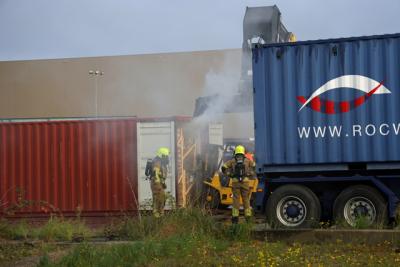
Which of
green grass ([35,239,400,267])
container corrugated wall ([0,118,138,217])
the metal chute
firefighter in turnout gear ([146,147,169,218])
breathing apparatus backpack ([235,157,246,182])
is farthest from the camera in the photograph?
container corrugated wall ([0,118,138,217])

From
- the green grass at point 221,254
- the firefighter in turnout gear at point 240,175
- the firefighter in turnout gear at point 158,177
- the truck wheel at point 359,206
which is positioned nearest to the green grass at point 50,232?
the firefighter in turnout gear at point 158,177

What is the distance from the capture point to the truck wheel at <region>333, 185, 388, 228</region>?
34.1 ft

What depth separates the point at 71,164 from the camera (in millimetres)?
15984

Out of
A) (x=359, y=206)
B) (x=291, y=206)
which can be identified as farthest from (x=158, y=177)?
(x=359, y=206)

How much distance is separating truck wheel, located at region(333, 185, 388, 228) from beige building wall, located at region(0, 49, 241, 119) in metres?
24.0

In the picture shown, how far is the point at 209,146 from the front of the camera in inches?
637

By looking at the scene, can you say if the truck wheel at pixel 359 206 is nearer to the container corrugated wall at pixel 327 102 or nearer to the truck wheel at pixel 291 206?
the truck wheel at pixel 291 206

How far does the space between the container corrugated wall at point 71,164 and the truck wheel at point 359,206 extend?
6.55 m

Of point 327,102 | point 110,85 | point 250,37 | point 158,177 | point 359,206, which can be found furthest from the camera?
point 110,85

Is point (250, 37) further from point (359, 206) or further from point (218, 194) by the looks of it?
point (359, 206)

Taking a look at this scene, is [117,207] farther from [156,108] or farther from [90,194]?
[156,108]

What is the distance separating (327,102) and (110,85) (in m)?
27.2

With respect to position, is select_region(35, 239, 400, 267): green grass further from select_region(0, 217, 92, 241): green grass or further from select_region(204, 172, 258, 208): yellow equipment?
select_region(204, 172, 258, 208): yellow equipment

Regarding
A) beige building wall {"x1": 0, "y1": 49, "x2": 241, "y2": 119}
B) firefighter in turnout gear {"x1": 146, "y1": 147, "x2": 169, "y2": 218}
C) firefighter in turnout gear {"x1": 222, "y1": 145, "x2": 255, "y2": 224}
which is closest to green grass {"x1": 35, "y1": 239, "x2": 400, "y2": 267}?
firefighter in turnout gear {"x1": 222, "y1": 145, "x2": 255, "y2": 224}
